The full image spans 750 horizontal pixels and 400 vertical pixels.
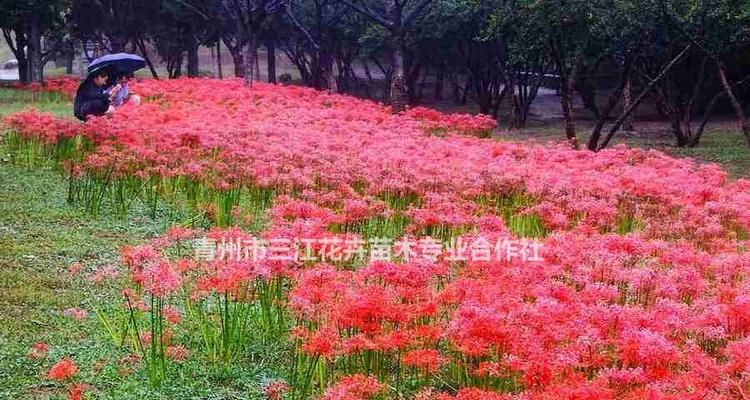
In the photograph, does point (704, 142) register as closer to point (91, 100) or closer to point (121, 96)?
point (121, 96)

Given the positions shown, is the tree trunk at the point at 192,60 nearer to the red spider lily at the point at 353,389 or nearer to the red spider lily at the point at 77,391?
the red spider lily at the point at 77,391

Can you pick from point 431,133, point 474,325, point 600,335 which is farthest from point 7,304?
point 431,133

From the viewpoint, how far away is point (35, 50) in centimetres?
2425

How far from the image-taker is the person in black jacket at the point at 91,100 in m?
13.0

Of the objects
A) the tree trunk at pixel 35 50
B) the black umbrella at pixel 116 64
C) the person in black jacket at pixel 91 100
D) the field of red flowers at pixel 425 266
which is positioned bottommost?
the field of red flowers at pixel 425 266

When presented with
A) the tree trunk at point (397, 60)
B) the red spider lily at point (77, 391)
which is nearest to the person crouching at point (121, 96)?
the tree trunk at point (397, 60)

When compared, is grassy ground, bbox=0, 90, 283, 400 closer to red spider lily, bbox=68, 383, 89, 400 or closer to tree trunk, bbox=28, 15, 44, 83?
red spider lily, bbox=68, 383, 89, 400

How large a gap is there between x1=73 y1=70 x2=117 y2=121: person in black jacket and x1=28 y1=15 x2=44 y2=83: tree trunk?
11.5 meters

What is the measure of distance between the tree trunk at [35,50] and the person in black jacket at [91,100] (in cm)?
1153

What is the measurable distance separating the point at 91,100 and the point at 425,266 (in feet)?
32.4

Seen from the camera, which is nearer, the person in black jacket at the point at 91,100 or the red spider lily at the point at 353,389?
the red spider lily at the point at 353,389

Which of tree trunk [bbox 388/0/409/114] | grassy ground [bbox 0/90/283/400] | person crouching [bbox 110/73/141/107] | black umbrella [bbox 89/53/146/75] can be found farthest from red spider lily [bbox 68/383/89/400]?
tree trunk [bbox 388/0/409/114]

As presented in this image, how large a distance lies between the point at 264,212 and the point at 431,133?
745 cm

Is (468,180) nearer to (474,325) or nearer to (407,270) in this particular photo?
(407,270)
